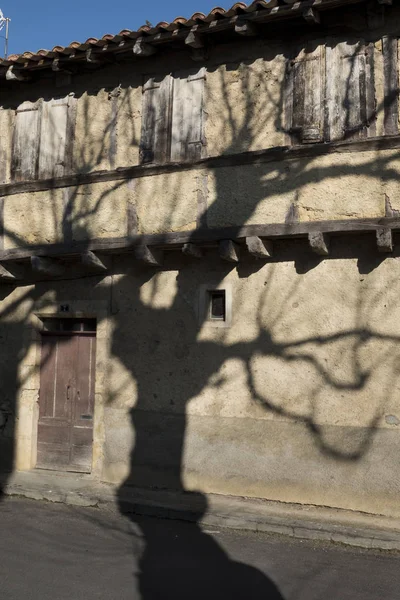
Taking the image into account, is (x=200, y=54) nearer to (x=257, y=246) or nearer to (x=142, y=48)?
(x=142, y=48)

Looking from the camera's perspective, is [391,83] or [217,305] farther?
[217,305]

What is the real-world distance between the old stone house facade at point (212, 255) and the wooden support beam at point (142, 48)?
0.03 meters

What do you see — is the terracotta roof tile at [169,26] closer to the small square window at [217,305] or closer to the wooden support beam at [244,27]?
the wooden support beam at [244,27]

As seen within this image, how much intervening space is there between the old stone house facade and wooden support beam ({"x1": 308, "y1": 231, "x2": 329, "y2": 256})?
0.08 ft

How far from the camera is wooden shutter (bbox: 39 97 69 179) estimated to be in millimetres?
9094

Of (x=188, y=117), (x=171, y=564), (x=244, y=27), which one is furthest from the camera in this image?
(x=188, y=117)

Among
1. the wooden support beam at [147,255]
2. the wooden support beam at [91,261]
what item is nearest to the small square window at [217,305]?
the wooden support beam at [147,255]

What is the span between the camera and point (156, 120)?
335 inches

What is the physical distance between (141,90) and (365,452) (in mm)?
5398

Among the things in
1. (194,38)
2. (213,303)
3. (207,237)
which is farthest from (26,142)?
(213,303)

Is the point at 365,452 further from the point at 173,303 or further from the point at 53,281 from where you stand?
the point at 53,281

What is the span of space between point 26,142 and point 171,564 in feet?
20.4

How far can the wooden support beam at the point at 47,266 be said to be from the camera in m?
8.68

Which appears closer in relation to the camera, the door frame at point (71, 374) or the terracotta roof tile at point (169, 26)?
the terracotta roof tile at point (169, 26)
